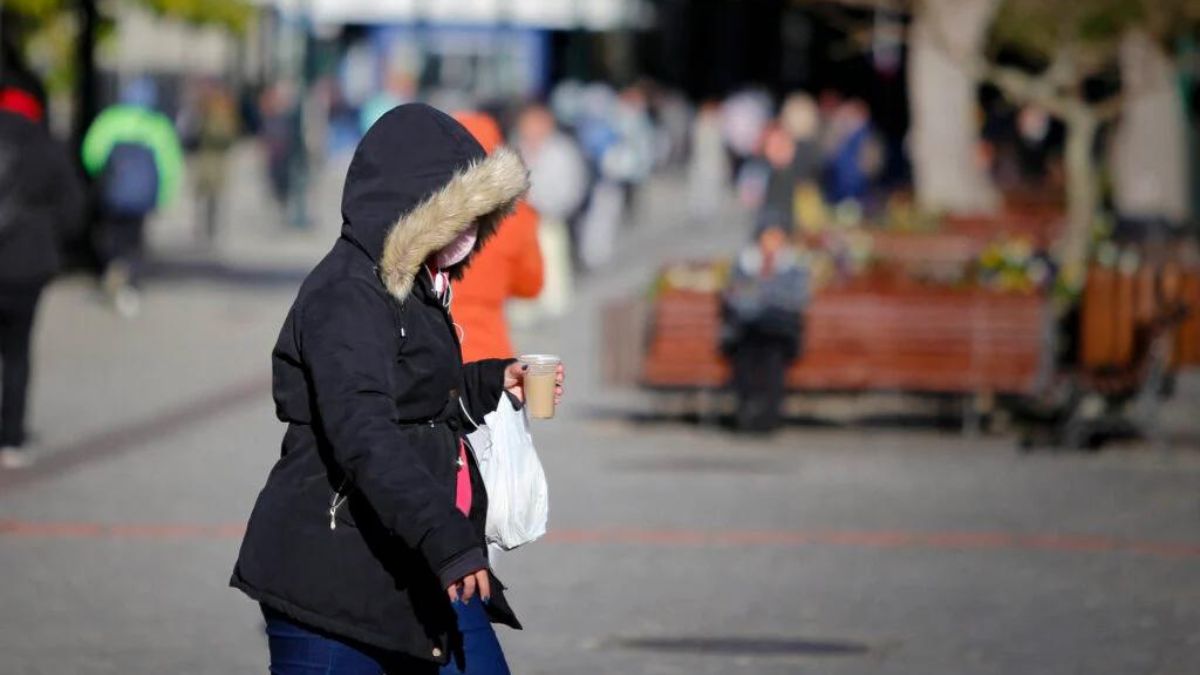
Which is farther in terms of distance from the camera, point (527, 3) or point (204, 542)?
point (527, 3)

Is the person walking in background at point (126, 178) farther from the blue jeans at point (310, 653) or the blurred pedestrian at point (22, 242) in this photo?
the blue jeans at point (310, 653)

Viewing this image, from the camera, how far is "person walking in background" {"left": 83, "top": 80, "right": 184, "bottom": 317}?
2178 centimetres

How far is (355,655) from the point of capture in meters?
4.87

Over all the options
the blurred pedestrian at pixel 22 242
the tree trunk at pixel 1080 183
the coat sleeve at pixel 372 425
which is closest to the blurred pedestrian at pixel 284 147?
the tree trunk at pixel 1080 183

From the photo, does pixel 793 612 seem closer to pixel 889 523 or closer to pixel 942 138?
pixel 889 523

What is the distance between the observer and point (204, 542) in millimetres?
10703

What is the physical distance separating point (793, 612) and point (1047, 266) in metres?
8.79

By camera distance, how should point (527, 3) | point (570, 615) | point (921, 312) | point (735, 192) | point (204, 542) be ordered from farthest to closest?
1. point (527, 3)
2. point (735, 192)
3. point (921, 312)
4. point (204, 542)
5. point (570, 615)

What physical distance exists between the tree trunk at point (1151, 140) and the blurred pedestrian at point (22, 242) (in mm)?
16315

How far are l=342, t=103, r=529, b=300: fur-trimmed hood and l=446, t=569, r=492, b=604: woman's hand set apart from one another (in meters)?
0.51

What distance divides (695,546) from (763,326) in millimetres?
3985

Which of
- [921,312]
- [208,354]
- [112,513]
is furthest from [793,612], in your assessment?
[208,354]

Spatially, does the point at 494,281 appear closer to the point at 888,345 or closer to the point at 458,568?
the point at 458,568

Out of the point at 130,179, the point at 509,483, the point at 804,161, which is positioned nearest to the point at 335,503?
the point at 509,483
